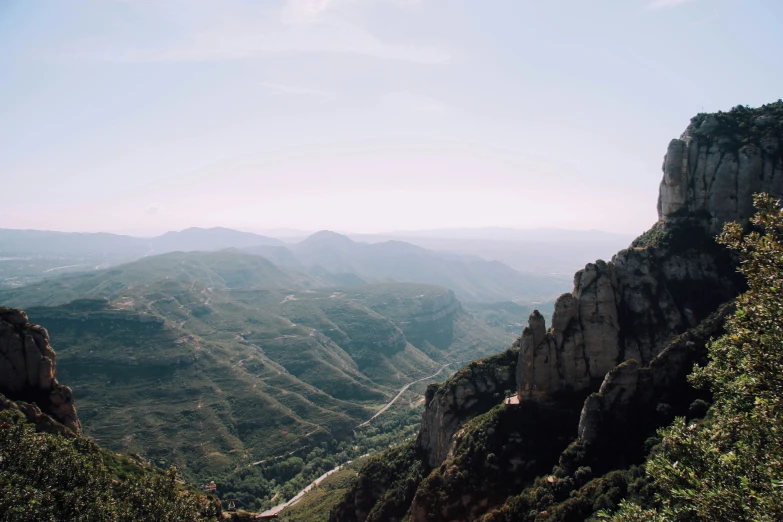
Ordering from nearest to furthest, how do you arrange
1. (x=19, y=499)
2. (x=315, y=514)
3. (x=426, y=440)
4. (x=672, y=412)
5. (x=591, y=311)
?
(x=19, y=499) → (x=672, y=412) → (x=591, y=311) → (x=426, y=440) → (x=315, y=514)

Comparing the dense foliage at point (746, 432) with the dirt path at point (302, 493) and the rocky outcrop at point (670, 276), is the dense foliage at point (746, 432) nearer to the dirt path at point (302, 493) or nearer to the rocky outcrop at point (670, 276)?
the rocky outcrop at point (670, 276)

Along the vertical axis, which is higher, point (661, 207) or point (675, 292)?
point (661, 207)

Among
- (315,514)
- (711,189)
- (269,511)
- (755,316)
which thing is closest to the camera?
(755,316)

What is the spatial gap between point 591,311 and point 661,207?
34.6 m

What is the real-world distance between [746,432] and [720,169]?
64.7 m

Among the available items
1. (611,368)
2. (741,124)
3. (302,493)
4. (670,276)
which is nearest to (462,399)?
(611,368)

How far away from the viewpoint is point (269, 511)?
393 ft

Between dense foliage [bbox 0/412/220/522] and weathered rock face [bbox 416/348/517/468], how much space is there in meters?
39.2

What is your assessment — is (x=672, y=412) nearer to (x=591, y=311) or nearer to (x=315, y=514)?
(x=591, y=311)

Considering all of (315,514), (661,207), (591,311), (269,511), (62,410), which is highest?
(661,207)

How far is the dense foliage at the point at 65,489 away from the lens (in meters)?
36.0

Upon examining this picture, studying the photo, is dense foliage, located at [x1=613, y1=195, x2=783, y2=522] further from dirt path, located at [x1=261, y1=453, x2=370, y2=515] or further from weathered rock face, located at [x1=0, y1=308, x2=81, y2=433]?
dirt path, located at [x1=261, y1=453, x2=370, y2=515]

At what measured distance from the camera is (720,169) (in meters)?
70.5

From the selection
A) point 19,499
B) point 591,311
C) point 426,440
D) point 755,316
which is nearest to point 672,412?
point 591,311
